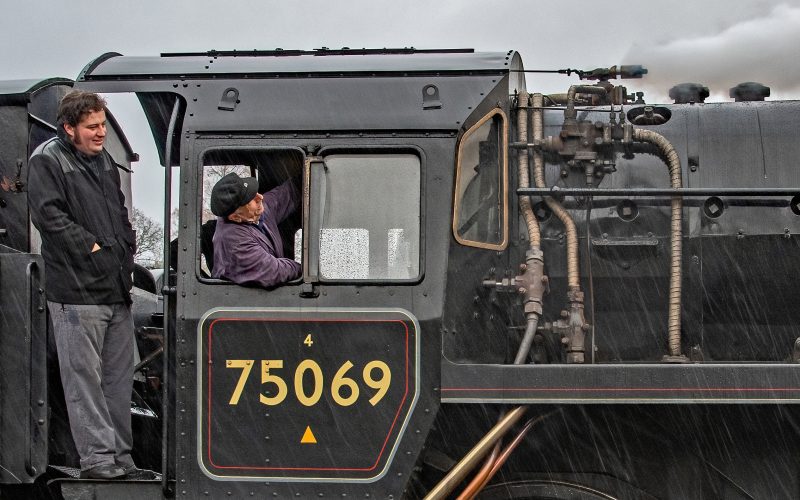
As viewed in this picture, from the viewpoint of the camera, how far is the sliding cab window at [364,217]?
4016 mm

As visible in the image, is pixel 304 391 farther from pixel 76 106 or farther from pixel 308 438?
pixel 76 106

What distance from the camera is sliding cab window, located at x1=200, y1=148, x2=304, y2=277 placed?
4.12 metres

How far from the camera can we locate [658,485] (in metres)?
4.34

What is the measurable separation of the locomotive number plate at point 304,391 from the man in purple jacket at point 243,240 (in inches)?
6.7

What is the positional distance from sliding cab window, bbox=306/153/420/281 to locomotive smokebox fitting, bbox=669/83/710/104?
1797 mm

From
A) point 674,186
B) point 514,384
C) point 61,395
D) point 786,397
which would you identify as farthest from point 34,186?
point 786,397

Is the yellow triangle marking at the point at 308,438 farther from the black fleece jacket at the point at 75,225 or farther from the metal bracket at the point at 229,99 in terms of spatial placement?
the metal bracket at the point at 229,99

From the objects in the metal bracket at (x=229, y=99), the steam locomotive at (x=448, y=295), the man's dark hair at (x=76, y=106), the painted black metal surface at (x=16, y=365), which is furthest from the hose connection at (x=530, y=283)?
the painted black metal surface at (x=16, y=365)

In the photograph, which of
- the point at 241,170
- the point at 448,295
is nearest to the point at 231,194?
the point at 241,170

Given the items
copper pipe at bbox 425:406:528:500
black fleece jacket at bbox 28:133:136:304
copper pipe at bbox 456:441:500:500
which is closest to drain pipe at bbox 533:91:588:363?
copper pipe at bbox 425:406:528:500

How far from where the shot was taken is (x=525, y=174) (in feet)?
14.5

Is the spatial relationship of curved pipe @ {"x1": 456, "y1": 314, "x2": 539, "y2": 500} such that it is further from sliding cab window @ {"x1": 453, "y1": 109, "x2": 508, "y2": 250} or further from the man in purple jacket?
the man in purple jacket

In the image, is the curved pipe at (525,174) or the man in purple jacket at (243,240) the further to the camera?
the curved pipe at (525,174)

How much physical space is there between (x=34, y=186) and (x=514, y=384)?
2.43m
